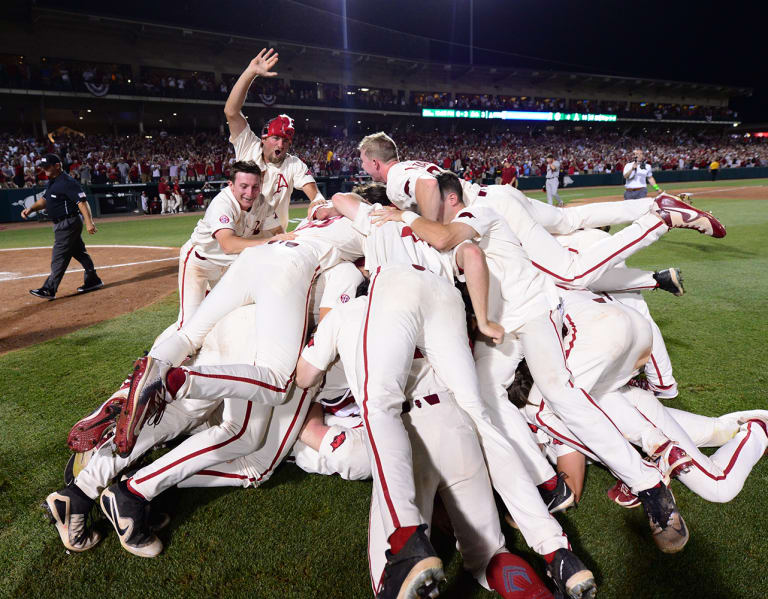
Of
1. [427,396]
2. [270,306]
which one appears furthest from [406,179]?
[427,396]

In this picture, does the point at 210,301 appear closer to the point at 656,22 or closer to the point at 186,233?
the point at 186,233

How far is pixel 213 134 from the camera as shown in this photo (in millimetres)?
34531

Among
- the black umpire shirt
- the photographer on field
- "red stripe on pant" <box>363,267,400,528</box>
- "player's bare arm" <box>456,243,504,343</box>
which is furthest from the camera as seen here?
the photographer on field

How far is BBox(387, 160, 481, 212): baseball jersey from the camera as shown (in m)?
3.63

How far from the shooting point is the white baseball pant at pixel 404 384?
2.14 meters

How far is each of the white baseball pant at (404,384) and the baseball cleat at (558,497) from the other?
38 centimetres

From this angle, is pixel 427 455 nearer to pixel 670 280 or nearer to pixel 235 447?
pixel 235 447

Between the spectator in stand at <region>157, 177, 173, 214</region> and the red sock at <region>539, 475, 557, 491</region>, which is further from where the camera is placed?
the spectator in stand at <region>157, 177, 173, 214</region>

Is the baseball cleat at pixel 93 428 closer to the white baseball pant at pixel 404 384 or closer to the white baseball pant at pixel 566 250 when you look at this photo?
the white baseball pant at pixel 404 384

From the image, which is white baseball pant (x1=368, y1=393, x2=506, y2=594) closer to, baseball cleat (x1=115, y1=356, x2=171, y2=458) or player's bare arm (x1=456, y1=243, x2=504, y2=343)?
player's bare arm (x1=456, y1=243, x2=504, y2=343)

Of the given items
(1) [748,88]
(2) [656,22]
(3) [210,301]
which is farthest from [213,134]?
(1) [748,88]

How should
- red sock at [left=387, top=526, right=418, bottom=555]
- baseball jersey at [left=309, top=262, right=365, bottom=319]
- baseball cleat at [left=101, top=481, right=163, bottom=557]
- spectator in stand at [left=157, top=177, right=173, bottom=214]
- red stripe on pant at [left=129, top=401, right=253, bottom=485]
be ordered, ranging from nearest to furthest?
red sock at [left=387, top=526, right=418, bottom=555], baseball cleat at [left=101, top=481, right=163, bottom=557], red stripe on pant at [left=129, top=401, right=253, bottom=485], baseball jersey at [left=309, top=262, right=365, bottom=319], spectator in stand at [left=157, top=177, right=173, bottom=214]

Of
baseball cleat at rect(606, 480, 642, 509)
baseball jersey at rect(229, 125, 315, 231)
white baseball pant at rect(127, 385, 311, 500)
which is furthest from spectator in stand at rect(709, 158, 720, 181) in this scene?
white baseball pant at rect(127, 385, 311, 500)

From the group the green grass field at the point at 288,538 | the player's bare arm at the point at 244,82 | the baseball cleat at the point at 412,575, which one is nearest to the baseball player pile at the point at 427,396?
the baseball cleat at the point at 412,575
